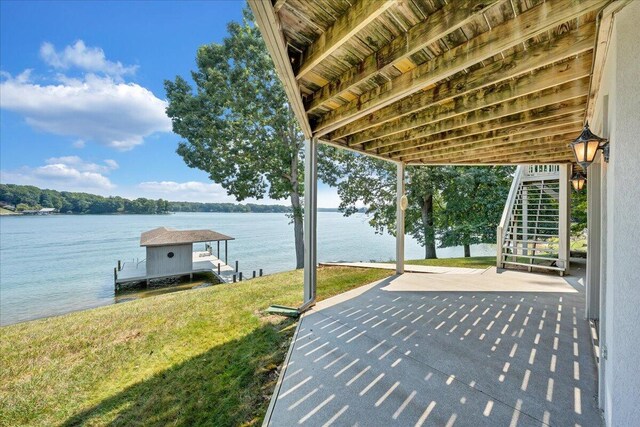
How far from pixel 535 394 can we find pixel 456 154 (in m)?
4.61

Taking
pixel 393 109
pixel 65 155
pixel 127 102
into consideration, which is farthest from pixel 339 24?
pixel 65 155

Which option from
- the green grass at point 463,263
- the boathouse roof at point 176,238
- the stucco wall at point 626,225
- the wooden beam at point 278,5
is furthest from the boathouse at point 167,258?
the stucco wall at point 626,225

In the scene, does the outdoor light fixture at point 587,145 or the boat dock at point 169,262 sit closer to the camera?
the outdoor light fixture at point 587,145

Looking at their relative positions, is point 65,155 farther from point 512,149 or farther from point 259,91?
point 512,149

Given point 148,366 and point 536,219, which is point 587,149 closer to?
point 148,366

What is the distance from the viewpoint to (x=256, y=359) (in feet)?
9.71

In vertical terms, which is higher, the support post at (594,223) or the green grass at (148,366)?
the support post at (594,223)

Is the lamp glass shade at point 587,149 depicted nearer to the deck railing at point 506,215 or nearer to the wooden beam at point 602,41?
the wooden beam at point 602,41

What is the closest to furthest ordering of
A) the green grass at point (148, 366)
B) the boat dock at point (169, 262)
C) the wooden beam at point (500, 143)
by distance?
the green grass at point (148, 366) → the wooden beam at point (500, 143) → the boat dock at point (169, 262)

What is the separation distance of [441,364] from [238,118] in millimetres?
11078

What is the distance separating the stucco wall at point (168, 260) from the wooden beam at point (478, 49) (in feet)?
44.4

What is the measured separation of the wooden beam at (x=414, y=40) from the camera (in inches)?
68.7

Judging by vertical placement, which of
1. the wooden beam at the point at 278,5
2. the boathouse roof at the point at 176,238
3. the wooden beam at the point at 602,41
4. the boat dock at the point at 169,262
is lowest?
the boat dock at the point at 169,262

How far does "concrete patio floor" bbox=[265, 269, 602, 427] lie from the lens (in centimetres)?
204
